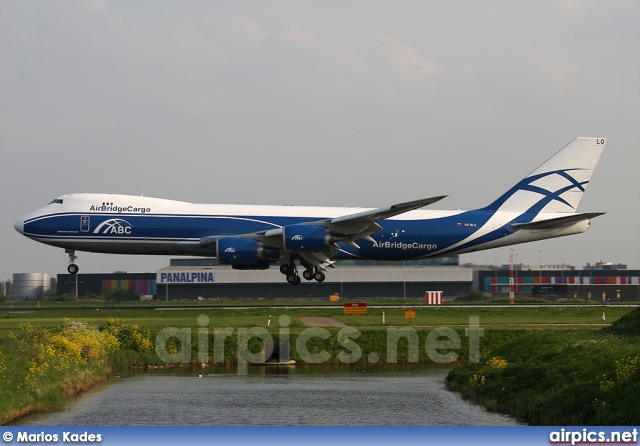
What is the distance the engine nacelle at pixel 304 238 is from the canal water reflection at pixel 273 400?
453 inches

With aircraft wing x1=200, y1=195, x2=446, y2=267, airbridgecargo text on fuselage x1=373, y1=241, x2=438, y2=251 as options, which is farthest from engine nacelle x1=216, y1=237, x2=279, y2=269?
airbridgecargo text on fuselage x1=373, y1=241, x2=438, y2=251

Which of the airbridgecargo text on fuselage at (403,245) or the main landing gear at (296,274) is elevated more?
the airbridgecargo text on fuselage at (403,245)

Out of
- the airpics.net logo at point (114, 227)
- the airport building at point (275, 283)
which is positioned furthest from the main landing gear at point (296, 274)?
the airport building at point (275, 283)

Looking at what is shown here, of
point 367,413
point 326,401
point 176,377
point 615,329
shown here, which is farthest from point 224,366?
point 615,329

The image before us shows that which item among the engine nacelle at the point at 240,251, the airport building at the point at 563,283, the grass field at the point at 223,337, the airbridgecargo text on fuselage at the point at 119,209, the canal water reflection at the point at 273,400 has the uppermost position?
the airbridgecargo text on fuselage at the point at 119,209

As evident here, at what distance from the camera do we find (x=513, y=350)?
126 ft

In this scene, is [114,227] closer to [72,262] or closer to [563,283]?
[72,262]

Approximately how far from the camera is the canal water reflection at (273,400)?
27.7 m

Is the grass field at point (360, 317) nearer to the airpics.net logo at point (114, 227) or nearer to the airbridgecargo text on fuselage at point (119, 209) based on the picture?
the airpics.net logo at point (114, 227)

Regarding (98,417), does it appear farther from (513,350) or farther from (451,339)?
(451,339)

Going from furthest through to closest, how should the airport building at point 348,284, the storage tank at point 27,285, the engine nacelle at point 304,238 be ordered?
1. the storage tank at point 27,285
2. the airport building at point 348,284
3. the engine nacelle at point 304,238

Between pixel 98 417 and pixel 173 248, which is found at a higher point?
pixel 173 248

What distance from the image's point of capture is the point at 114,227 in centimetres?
5234

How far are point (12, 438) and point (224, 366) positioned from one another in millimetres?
24126
